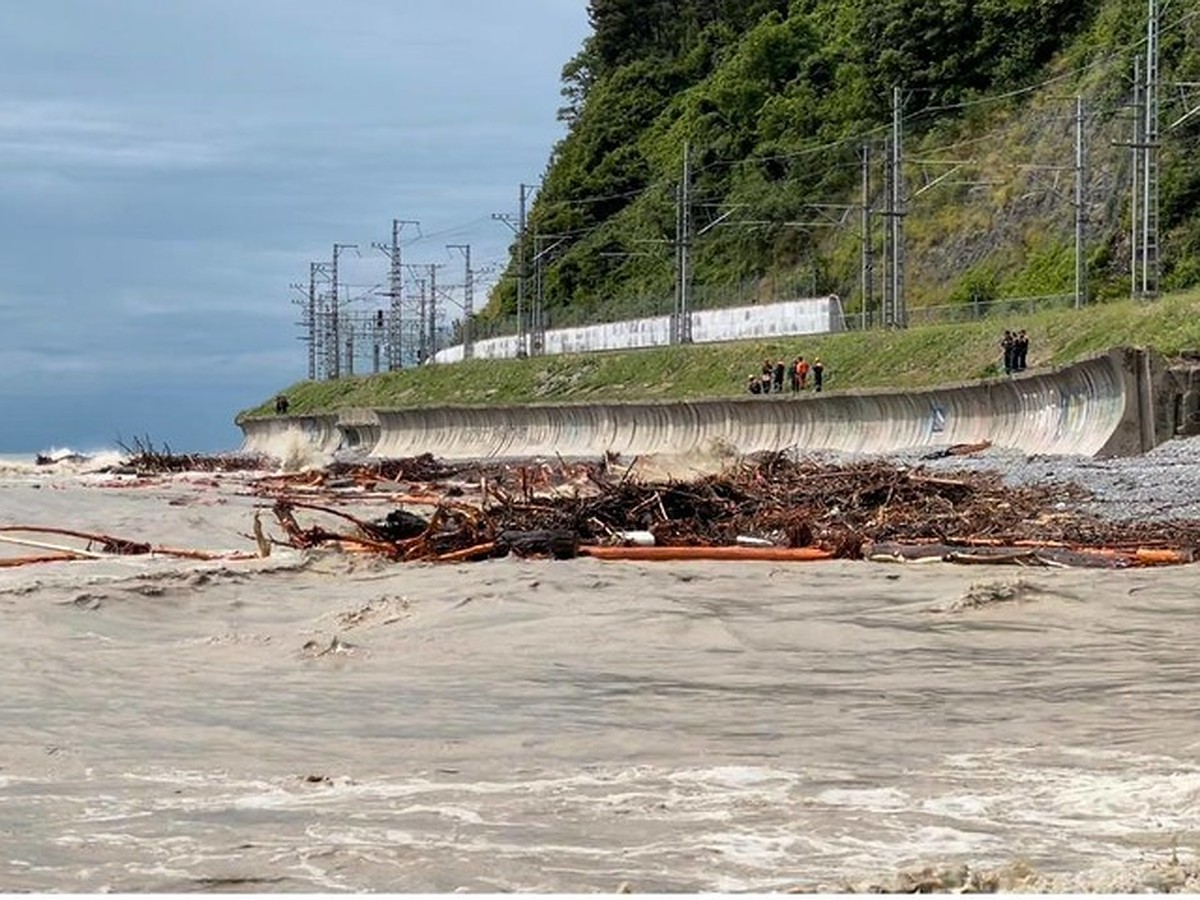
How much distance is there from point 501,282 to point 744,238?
3648 cm

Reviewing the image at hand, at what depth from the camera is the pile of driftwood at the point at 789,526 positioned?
15047mm

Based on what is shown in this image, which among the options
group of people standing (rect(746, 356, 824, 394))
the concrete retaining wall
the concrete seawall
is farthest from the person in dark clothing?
the concrete retaining wall

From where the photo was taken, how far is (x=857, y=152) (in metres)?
90.7

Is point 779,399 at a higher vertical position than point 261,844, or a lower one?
higher

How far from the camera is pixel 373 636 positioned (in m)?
11.2

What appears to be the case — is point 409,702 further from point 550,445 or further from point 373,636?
point 550,445

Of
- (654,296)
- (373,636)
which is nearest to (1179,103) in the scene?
(654,296)

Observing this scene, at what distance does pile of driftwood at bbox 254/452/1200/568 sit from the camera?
1505cm

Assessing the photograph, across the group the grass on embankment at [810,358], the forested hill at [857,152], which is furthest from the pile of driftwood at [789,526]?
the forested hill at [857,152]

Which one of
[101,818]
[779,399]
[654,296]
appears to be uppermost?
[654,296]

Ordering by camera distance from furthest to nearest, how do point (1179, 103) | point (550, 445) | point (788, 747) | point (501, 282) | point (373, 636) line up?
point (501, 282) → point (1179, 103) → point (550, 445) → point (373, 636) → point (788, 747)

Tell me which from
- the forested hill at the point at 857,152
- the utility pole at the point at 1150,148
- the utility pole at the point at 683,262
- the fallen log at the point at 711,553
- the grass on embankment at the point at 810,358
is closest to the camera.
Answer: the fallen log at the point at 711,553

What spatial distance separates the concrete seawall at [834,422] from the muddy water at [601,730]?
527 inches

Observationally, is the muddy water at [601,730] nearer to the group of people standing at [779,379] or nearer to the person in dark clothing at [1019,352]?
→ the person in dark clothing at [1019,352]
